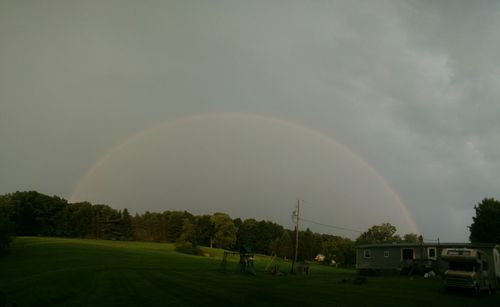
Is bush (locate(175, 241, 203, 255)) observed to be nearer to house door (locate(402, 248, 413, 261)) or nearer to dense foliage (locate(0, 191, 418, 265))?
dense foliage (locate(0, 191, 418, 265))

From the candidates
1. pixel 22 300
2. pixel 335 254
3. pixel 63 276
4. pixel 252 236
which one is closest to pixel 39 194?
pixel 252 236

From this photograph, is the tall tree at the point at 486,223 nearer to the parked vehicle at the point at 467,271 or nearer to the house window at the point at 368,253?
the house window at the point at 368,253

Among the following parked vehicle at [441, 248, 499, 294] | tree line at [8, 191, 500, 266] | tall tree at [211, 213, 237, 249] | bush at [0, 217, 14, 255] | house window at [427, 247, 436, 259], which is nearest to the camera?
parked vehicle at [441, 248, 499, 294]

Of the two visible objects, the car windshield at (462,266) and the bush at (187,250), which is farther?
the bush at (187,250)

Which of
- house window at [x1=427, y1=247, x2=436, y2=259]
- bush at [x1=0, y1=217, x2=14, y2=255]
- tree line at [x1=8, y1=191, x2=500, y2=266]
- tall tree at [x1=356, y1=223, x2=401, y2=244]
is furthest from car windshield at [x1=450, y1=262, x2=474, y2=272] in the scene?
tall tree at [x1=356, y1=223, x2=401, y2=244]

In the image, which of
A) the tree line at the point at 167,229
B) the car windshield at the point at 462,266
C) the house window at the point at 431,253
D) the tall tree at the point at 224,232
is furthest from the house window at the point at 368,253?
the tall tree at the point at 224,232

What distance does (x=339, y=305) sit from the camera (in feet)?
84.0

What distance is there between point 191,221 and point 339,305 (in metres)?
143

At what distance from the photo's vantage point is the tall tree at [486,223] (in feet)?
276

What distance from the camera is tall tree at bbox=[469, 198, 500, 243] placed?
84.2 m

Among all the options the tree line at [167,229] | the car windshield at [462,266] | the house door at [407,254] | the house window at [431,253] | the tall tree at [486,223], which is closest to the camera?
the car windshield at [462,266]

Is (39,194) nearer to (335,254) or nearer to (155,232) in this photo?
(155,232)

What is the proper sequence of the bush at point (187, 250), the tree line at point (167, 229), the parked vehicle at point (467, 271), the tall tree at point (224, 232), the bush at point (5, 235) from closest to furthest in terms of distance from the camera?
the parked vehicle at point (467, 271) < the bush at point (5, 235) < the bush at point (187, 250) < the tree line at point (167, 229) < the tall tree at point (224, 232)

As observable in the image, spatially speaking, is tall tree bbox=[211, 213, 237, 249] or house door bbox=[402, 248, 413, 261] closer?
house door bbox=[402, 248, 413, 261]
